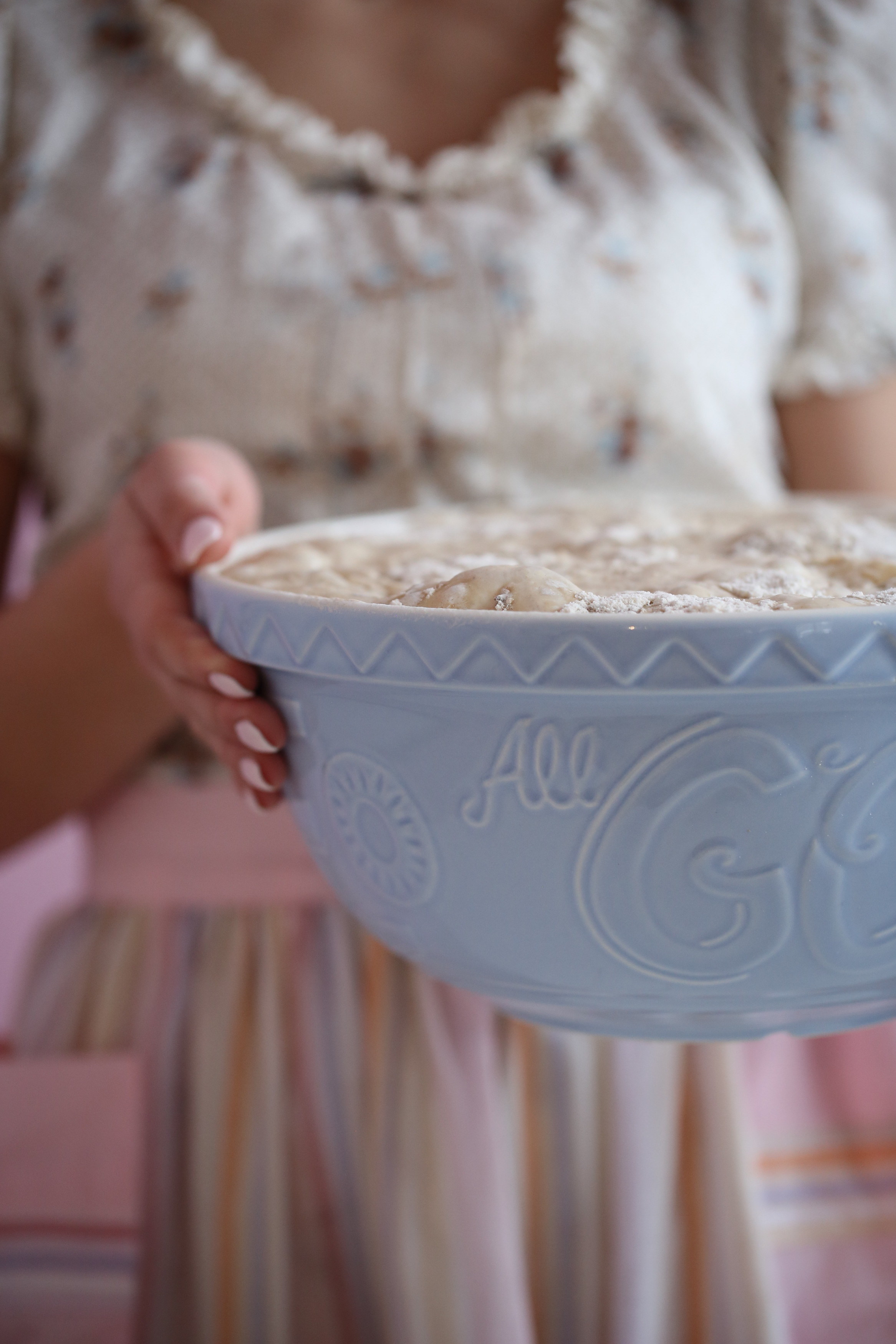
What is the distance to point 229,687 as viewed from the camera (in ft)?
1.18

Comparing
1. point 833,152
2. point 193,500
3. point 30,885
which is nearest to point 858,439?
point 833,152

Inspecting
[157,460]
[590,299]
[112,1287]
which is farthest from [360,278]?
[112,1287]

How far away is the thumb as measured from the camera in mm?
412

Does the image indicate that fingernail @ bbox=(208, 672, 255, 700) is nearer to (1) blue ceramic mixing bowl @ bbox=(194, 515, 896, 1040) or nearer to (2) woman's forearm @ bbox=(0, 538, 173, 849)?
(1) blue ceramic mixing bowl @ bbox=(194, 515, 896, 1040)

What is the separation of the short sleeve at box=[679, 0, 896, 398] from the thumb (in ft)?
1.70

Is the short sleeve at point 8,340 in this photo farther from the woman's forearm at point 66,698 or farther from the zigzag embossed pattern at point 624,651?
the zigzag embossed pattern at point 624,651

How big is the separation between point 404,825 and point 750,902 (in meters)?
0.11

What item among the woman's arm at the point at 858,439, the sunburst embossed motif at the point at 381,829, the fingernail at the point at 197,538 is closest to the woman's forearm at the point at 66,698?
the fingernail at the point at 197,538

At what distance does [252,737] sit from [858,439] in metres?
0.64

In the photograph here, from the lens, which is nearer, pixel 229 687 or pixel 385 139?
pixel 229 687

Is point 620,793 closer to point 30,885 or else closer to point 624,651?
point 624,651

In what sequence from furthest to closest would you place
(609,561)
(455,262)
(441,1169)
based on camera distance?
(455,262)
(441,1169)
(609,561)

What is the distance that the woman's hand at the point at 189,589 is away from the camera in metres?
0.36

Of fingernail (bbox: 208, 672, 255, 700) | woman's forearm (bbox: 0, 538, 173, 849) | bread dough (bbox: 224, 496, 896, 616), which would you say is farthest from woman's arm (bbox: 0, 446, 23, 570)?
fingernail (bbox: 208, 672, 255, 700)
